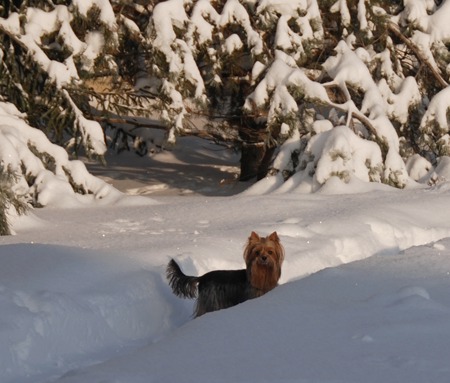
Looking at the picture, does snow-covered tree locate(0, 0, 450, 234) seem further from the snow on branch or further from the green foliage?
the green foliage

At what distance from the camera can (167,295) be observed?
8773 mm

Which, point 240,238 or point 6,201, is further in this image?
point 6,201

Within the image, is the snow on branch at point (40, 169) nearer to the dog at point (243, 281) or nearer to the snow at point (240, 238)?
the snow at point (240, 238)

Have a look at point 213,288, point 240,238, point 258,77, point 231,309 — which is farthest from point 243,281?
point 258,77

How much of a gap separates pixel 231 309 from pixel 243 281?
0.90 metres

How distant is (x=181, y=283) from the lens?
27.3ft

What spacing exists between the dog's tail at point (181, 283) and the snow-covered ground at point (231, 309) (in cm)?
31

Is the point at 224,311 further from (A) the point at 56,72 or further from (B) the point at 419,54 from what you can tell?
(B) the point at 419,54

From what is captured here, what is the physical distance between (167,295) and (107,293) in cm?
70

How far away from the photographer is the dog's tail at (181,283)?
8266 mm

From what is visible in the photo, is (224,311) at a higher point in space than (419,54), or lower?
lower

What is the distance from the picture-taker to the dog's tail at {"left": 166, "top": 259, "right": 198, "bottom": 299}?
8.27m

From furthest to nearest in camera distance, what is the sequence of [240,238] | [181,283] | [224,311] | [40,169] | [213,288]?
[40,169] → [240,238] → [181,283] → [213,288] → [224,311]

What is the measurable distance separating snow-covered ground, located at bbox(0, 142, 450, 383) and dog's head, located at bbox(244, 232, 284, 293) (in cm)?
22
